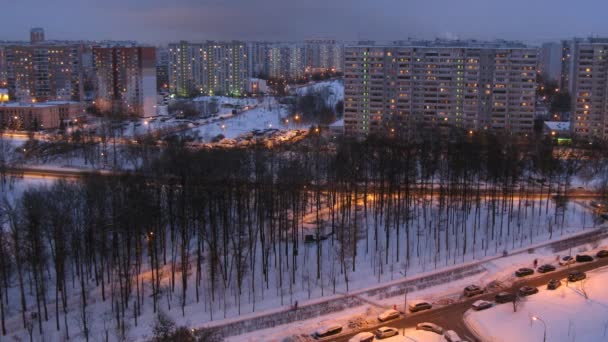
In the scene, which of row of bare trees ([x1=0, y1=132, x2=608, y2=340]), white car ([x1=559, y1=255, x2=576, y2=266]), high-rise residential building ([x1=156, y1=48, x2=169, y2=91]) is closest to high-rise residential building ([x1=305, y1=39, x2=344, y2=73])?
high-rise residential building ([x1=156, y1=48, x2=169, y2=91])

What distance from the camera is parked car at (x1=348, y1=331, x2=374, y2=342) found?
7730mm

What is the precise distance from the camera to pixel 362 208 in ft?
45.3

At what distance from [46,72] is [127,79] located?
13.6ft

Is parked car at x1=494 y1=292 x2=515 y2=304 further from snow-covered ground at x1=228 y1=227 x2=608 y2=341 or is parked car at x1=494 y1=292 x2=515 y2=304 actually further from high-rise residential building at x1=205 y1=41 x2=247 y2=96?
high-rise residential building at x1=205 y1=41 x2=247 y2=96

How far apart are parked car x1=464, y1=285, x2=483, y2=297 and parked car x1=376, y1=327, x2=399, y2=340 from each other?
5.94ft

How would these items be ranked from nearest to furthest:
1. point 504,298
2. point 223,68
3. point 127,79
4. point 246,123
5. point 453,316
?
1. point 453,316
2. point 504,298
3. point 246,123
4. point 127,79
5. point 223,68

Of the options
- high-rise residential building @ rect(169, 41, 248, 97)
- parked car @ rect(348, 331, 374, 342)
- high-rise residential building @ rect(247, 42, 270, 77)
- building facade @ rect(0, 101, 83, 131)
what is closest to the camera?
parked car @ rect(348, 331, 374, 342)

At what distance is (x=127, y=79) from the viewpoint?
31875 millimetres

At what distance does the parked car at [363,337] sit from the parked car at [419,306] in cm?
108

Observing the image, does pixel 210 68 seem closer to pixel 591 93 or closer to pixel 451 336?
pixel 591 93

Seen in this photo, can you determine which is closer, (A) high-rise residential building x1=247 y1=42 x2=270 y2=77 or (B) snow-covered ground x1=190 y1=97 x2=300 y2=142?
(B) snow-covered ground x1=190 y1=97 x2=300 y2=142

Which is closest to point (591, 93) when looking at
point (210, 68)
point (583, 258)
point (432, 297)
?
point (583, 258)

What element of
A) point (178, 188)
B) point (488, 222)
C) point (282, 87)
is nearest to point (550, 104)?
point (282, 87)

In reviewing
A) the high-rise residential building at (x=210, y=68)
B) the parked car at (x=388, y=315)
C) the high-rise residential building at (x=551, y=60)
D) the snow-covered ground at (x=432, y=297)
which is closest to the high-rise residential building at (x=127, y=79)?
the high-rise residential building at (x=210, y=68)
